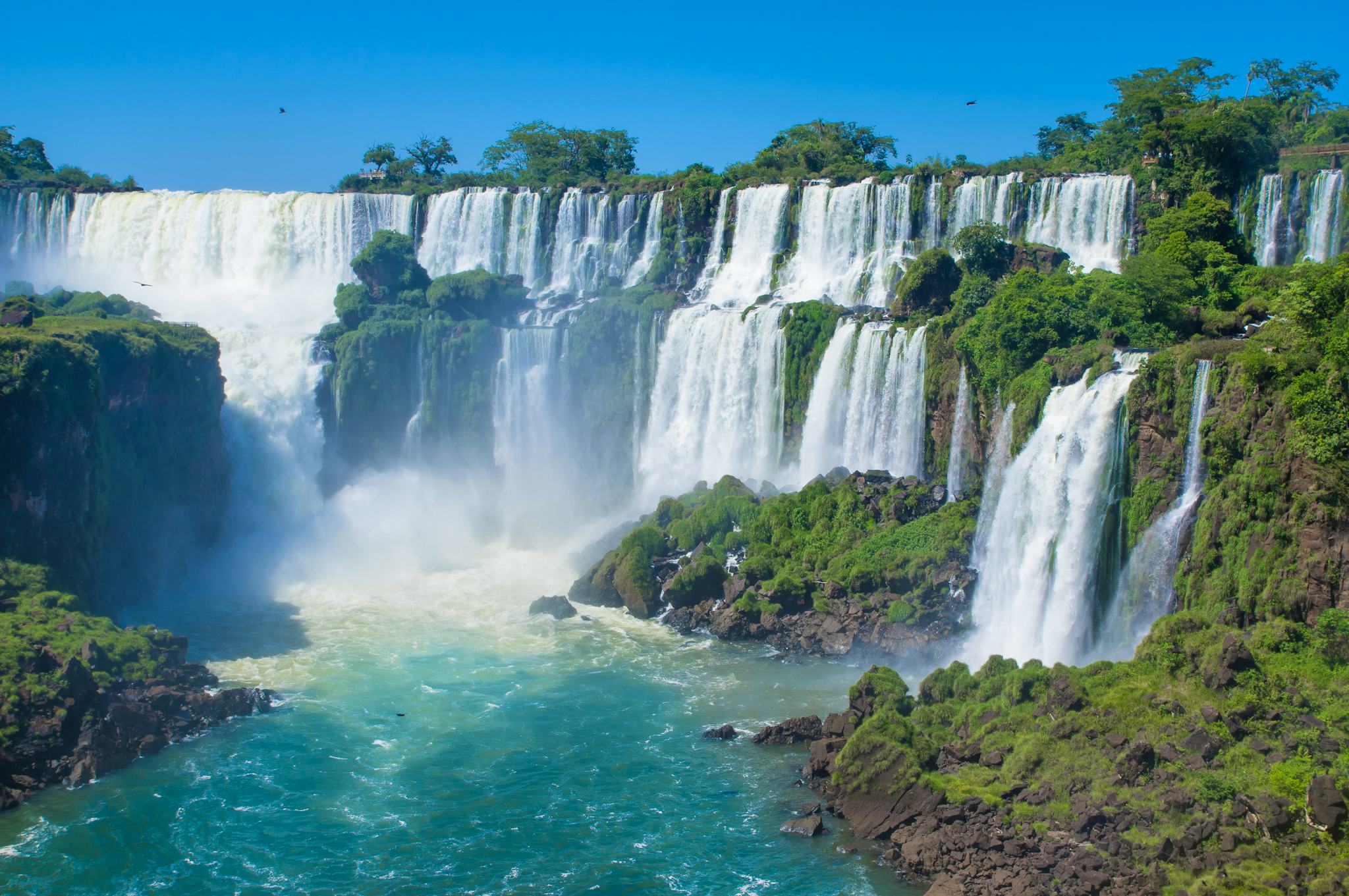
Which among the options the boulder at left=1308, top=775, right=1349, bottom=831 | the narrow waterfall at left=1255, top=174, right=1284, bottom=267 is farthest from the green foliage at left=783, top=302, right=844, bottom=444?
the boulder at left=1308, top=775, right=1349, bottom=831

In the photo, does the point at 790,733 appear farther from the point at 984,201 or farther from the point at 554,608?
the point at 984,201

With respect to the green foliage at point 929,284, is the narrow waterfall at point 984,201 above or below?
above

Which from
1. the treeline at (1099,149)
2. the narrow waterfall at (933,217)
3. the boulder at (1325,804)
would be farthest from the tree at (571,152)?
the boulder at (1325,804)

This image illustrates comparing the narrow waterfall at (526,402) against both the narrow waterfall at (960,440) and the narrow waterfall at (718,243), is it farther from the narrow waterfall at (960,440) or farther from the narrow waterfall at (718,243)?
the narrow waterfall at (960,440)

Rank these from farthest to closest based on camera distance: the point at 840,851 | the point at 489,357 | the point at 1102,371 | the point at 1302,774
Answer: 1. the point at 489,357
2. the point at 1102,371
3. the point at 840,851
4. the point at 1302,774

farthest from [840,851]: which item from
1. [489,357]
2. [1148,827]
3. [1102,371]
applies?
[489,357]

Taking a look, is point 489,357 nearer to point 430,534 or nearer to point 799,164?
point 430,534
